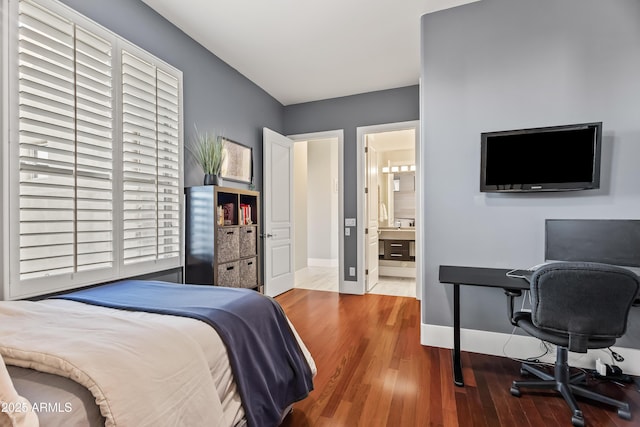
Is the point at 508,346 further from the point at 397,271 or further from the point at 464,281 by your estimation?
the point at 397,271

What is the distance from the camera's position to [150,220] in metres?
2.45

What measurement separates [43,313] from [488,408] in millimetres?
2400

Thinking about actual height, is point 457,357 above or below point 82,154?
below

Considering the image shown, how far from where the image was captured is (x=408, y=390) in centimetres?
198

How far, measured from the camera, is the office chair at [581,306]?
5.16ft

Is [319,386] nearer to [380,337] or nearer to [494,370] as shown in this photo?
[380,337]

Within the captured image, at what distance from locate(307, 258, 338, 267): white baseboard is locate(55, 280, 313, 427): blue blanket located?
16.1ft

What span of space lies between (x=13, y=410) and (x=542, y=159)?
303cm

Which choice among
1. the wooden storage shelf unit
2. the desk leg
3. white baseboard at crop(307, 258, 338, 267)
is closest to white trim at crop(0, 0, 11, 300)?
the wooden storage shelf unit

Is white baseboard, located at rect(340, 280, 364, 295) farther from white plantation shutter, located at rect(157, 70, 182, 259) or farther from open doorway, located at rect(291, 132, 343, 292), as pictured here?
white plantation shutter, located at rect(157, 70, 182, 259)

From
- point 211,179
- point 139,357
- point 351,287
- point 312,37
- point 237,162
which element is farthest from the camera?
point 351,287

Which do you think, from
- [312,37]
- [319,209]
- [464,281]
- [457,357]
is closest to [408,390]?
[457,357]

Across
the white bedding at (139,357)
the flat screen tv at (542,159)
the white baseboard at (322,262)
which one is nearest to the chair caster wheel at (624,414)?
the flat screen tv at (542,159)

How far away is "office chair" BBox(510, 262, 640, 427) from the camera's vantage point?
1572 millimetres
